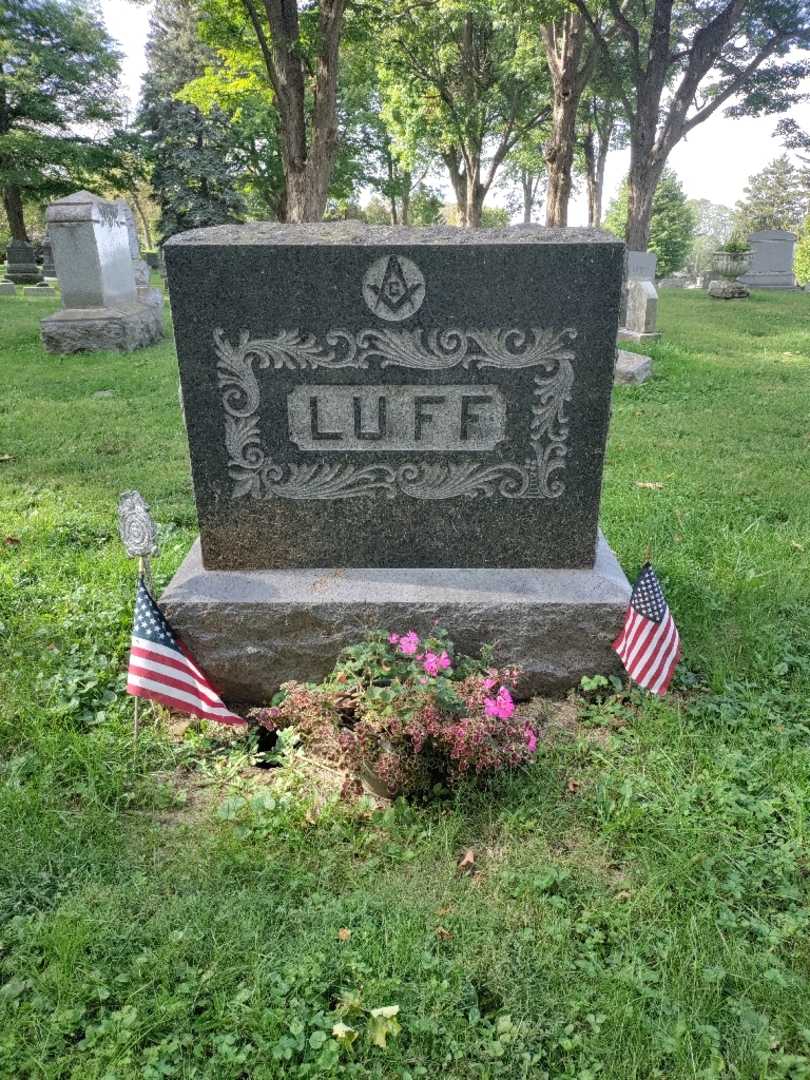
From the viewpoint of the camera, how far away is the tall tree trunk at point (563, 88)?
14.0 m

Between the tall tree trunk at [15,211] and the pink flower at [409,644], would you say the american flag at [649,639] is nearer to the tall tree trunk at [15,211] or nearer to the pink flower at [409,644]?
the pink flower at [409,644]

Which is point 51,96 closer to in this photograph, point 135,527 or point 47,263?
point 47,263

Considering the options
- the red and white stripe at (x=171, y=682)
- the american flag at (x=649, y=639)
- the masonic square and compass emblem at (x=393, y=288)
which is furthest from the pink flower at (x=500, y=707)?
the masonic square and compass emblem at (x=393, y=288)

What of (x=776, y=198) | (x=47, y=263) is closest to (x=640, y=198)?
(x=47, y=263)

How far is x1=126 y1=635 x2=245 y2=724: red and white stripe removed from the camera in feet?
9.27

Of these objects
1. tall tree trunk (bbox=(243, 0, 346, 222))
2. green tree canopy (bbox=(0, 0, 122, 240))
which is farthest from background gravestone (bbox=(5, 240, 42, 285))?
tall tree trunk (bbox=(243, 0, 346, 222))

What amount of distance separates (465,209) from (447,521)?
25.2 meters

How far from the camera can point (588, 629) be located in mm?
3215

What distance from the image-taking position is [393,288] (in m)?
2.93

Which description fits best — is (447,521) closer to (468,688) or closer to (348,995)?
(468,688)

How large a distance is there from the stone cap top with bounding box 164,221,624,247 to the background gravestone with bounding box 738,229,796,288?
75.1 feet

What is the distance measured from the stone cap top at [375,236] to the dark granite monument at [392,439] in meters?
0.01

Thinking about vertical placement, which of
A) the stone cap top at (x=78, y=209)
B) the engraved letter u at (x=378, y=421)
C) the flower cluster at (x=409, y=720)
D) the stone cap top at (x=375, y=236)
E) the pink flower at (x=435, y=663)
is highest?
the stone cap top at (x=78, y=209)

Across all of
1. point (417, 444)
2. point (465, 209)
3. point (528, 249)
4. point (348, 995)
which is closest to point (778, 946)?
point (348, 995)
